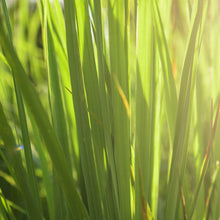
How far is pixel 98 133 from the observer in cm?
35

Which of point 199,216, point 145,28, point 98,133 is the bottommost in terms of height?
point 199,216

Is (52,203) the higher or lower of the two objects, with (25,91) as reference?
lower

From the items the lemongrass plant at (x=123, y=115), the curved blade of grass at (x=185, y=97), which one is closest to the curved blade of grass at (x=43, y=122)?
the lemongrass plant at (x=123, y=115)

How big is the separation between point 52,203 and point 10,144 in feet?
0.55

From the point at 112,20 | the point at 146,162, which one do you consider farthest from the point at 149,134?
the point at 112,20

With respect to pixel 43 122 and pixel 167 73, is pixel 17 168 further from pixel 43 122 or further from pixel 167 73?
pixel 167 73

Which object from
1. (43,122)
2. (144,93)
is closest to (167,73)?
(144,93)

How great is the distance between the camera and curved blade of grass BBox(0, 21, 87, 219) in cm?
24

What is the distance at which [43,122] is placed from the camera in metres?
0.25

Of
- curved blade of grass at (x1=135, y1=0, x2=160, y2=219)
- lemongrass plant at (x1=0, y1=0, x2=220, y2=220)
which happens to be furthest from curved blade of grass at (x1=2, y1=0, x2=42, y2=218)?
curved blade of grass at (x1=135, y1=0, x2=160, y2=219)

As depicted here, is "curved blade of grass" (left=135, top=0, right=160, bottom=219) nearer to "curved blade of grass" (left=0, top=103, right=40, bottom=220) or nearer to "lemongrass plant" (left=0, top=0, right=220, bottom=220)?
"lemongrass plant" (left=0, top=0, right=220, bottom=220)

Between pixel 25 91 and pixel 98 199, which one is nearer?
pixel 25 91

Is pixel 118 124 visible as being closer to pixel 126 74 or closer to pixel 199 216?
pixel 126 74

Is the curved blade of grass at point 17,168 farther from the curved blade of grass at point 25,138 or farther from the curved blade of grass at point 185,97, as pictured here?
the curved blade of grass at point 185,97
